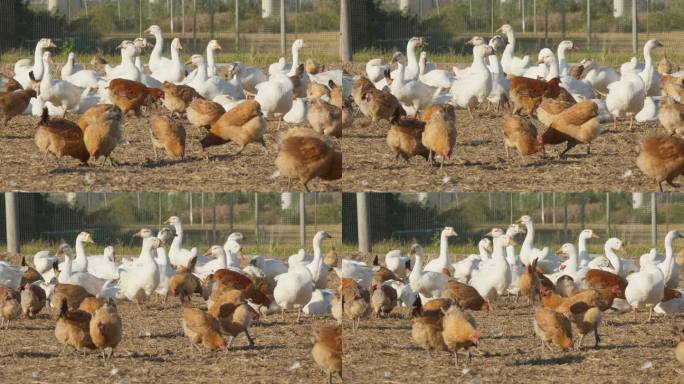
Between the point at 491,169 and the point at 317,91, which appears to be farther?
the point at 317,91

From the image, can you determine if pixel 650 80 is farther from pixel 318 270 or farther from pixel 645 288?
pixel 318 270

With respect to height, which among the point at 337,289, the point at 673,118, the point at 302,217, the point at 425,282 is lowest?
the point at 337,289

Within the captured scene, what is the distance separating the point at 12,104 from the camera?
1392 cm

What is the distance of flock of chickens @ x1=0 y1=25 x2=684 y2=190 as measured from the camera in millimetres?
11234

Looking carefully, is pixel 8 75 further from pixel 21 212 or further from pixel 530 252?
pixel 530 252

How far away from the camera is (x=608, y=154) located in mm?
12180

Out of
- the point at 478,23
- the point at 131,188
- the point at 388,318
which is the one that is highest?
the point at 478,23

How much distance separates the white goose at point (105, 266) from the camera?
15.3 metres

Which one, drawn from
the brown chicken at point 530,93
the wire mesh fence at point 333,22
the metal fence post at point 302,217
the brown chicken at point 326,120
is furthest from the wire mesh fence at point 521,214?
the wire mesh fence at point 333,22

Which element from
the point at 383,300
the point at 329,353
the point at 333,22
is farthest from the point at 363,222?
the point at 329,353

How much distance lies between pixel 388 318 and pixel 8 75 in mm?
8992

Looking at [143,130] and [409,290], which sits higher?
[143,130]

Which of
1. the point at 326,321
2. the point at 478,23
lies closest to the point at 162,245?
the point at 326,321

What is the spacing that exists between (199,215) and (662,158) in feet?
22.5
